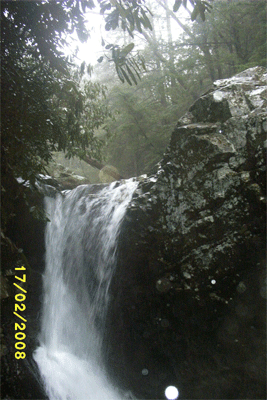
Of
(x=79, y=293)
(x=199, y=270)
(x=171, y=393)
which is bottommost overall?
(x=171, y=393)

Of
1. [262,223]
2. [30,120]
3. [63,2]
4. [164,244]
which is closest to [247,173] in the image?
[262,223]

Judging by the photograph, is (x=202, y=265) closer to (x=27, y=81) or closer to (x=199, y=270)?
(x=199, y=270)

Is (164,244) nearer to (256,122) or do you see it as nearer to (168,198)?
(168,198)

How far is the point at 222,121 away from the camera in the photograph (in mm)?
4285

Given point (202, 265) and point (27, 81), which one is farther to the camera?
point (27, 81)

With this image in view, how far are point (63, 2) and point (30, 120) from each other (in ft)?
5.50

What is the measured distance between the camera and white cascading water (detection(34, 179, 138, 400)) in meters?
4.42
